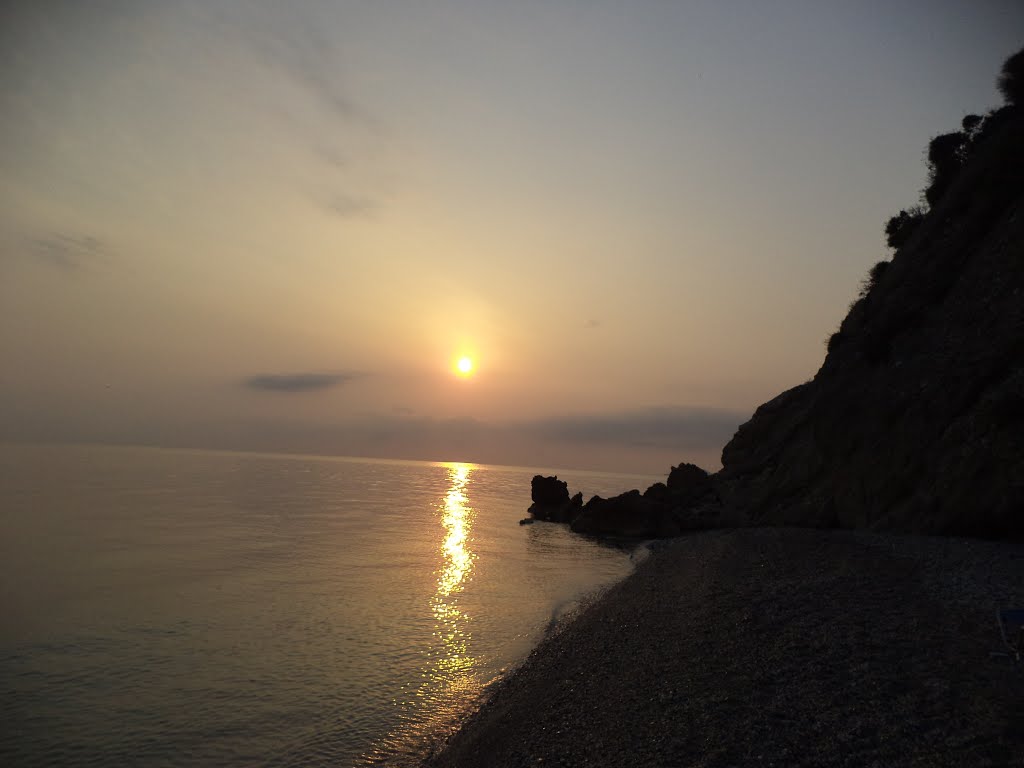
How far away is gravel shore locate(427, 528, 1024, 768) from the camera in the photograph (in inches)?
347

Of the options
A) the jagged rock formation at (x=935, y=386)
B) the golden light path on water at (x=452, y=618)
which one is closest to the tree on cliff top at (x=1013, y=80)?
the jagged rock formation at (x=935, y=386)

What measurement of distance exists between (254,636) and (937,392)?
3250 centimetres

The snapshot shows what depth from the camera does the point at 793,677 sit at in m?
11.5

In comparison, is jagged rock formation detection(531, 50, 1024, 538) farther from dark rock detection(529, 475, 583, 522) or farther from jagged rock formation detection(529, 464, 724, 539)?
dark rock detection(529, 475, 583, 522)

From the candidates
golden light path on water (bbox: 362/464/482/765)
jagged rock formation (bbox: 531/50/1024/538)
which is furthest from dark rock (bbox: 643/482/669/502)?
golden light path on water (bbox: 362/464/482/765)

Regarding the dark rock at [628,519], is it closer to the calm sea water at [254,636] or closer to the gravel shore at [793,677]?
the calm sea water at [254,636]

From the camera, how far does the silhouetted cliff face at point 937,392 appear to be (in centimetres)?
2348

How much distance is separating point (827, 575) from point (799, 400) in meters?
38.4

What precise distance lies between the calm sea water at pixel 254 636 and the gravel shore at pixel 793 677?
2938mm

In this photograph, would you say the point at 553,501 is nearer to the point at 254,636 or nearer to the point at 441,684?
the point at 254,636

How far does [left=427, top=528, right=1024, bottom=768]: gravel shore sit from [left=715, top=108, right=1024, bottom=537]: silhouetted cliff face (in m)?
4.19

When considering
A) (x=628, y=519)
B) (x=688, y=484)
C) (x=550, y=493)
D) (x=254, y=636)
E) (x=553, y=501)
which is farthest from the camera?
(x=550, y=493)

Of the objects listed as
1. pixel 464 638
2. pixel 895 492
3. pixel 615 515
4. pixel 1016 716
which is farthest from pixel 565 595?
pixel 615 515

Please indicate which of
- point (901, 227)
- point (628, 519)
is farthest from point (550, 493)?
point (901, 227)
